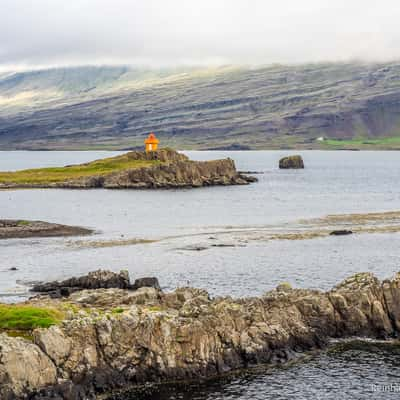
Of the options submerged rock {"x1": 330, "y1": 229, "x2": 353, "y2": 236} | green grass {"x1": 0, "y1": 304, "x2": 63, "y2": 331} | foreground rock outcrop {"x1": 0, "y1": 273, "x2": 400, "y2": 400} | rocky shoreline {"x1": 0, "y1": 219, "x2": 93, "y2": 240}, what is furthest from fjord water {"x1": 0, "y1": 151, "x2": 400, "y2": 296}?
green grass {"x1": 0, "y1": 304, "x2": 63, "y2": 331}

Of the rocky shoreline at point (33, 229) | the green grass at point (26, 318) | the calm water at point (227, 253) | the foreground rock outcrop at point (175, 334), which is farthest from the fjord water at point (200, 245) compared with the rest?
the green grass at point (26, 318)

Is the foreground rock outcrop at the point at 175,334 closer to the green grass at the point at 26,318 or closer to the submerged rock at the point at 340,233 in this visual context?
the green grass at the point at 26,318

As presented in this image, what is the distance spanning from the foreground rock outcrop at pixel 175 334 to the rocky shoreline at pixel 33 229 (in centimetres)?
5695

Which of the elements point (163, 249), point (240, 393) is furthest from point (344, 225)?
point (240, 393)

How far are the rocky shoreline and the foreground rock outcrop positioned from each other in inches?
2242

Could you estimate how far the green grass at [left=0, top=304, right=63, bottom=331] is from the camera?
53.3m

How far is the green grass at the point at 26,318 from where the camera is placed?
175 feet

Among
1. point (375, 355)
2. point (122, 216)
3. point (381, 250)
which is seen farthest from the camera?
point (122, 216)

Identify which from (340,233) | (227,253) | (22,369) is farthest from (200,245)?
(22,369)

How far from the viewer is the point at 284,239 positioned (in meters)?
115

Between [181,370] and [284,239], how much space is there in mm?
63066

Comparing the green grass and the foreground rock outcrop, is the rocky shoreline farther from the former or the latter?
the green grass

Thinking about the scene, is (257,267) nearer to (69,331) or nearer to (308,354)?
(308,354)

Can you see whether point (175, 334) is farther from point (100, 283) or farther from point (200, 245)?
point (200, 245)
